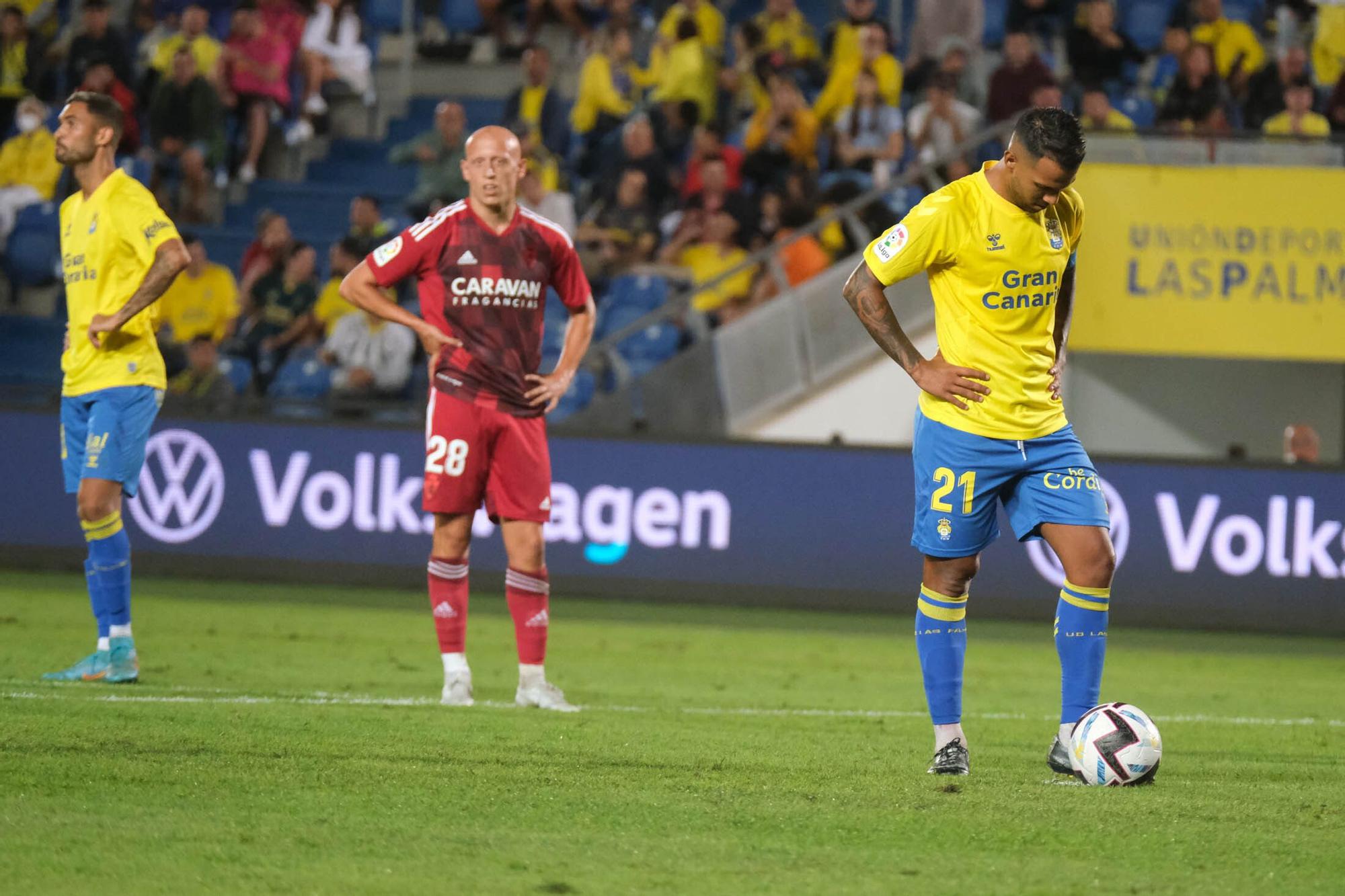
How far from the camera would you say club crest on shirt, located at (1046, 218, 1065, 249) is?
6.05m

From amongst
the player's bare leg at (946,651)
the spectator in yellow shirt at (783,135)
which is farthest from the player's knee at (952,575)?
the spectator in yellow shirt at (783,135)

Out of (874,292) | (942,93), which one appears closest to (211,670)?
(874,292)

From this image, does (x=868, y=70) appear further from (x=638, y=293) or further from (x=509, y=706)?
(x=509, y=706)

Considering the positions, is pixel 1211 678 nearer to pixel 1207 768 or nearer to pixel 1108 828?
pixel 1207 768

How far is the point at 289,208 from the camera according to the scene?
760 inches

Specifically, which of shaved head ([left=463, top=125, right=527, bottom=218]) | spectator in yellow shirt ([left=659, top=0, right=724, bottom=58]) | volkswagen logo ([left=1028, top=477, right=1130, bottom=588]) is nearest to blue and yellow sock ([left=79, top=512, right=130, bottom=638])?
shaved head ([left=463, top=125, right=527, bottom=218])

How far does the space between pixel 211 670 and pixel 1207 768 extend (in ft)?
15.6

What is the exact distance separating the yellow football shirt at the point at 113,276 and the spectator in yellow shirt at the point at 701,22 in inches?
430

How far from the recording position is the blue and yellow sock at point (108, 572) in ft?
26.4

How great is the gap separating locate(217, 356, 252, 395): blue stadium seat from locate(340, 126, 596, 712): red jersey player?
7.97 m

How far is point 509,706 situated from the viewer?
7625 millimetres

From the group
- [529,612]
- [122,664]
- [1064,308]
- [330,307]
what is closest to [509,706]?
[529,612]

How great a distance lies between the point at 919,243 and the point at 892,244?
89 millimetres

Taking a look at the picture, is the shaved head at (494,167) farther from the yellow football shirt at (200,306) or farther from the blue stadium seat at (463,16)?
the blue stadium seat at (463,16)
